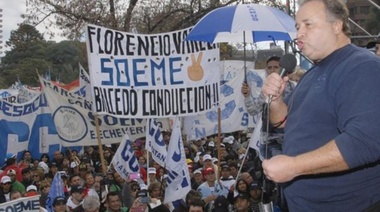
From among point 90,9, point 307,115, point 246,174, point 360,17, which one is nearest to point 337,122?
point 307,115

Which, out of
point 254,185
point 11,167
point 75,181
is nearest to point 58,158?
point 11,167

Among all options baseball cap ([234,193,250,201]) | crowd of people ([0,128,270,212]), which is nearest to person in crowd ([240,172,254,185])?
crowd of people ([0,128,270,212])

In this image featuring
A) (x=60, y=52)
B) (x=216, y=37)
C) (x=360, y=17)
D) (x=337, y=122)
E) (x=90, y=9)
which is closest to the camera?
(x=337, y=122)

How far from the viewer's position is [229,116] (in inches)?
527

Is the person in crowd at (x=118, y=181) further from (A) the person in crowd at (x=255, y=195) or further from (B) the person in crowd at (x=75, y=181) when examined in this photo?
(A) the person in crowd at (x=255, y=195)

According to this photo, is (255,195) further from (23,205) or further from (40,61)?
(40,61)

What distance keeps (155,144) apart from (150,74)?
3.62 feet

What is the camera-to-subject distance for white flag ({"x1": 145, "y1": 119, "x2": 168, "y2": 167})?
30.2ft

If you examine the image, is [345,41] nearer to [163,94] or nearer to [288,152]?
[288,152]

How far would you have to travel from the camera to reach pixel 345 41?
7.32 ft

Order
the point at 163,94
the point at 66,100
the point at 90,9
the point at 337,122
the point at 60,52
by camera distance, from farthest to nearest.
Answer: the point at 60,52 → the point at 90,9 → the point at 66,100 → the point at 163,94 → the point at 337,122

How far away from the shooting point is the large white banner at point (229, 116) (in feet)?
43.8

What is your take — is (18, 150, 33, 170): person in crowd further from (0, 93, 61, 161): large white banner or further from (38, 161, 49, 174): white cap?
(38, 161, 49, 174): white cap

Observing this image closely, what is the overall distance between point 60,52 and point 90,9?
145 feet
